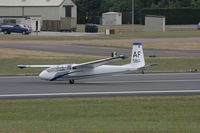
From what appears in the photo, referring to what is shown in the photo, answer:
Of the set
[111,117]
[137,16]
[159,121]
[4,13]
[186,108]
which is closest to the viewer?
[159,121]

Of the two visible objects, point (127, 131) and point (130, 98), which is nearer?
point (127, 131)

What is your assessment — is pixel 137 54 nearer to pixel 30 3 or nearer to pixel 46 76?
pixel 46 76

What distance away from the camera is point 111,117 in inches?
687

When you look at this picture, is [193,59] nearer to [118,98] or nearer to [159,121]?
[118,98]

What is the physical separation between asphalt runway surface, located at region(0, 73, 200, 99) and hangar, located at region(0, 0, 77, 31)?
79.7 metres

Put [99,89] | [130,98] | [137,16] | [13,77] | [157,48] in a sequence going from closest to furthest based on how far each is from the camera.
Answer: [130,98]
[99,89]
[13,77]
[157,48]
[137,16]

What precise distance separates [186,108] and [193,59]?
24.5 metres

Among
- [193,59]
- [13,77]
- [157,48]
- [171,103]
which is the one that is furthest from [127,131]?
[157,48]

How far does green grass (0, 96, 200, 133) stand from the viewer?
46.1 feet

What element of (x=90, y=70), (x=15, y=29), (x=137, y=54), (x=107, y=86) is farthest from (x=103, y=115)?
(x=15, y=29)

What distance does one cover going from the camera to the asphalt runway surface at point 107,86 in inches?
965

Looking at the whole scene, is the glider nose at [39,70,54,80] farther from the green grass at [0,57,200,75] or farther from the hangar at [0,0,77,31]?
the hangar at [0,0,77,31]

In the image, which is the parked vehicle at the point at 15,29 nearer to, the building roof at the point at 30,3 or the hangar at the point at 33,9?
the hangar at the point at 33,9

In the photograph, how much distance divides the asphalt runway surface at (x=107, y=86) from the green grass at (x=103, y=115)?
201 centimetres
